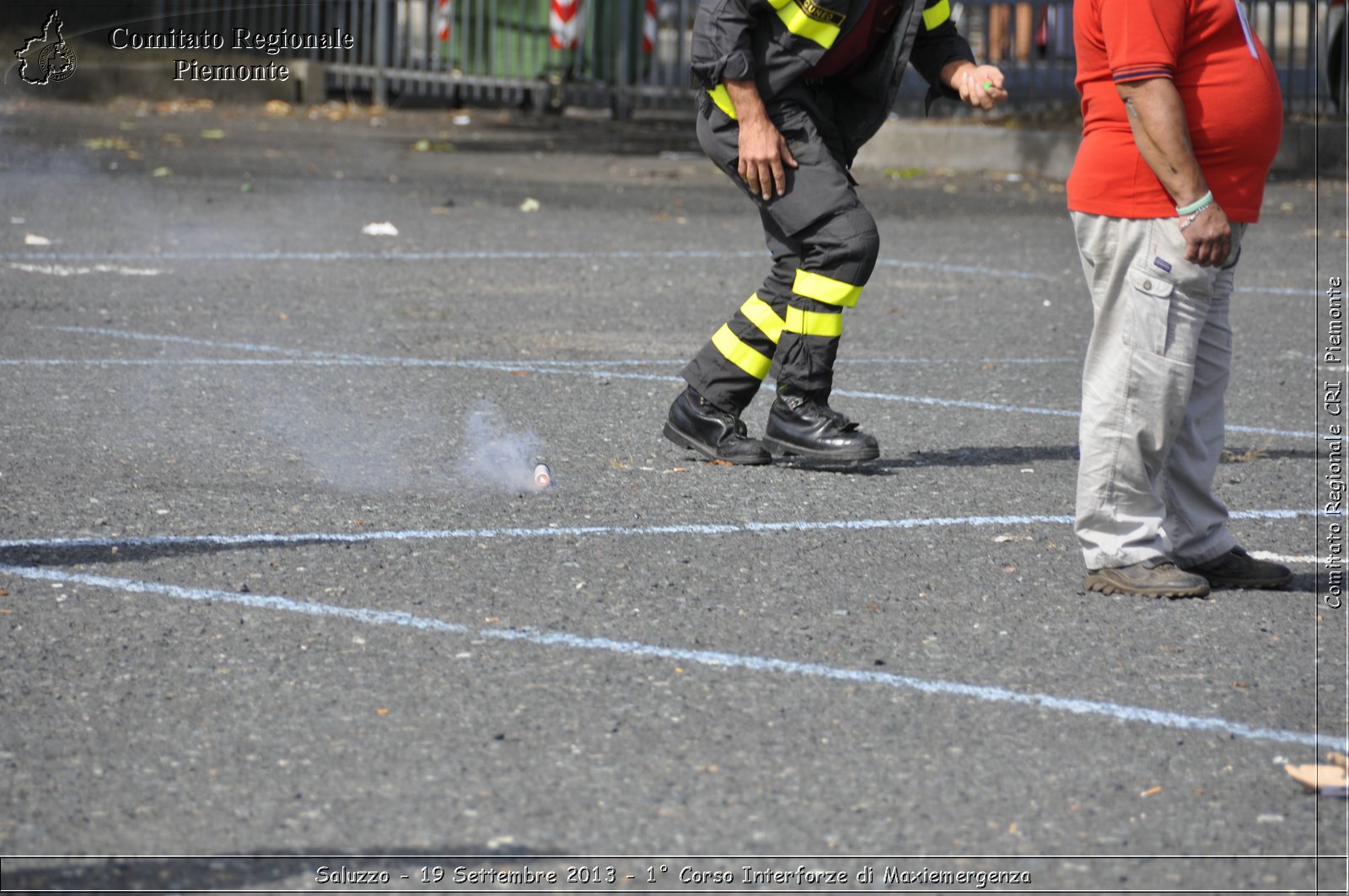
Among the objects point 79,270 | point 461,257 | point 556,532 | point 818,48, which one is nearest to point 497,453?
point 556,532

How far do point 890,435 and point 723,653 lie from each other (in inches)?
101

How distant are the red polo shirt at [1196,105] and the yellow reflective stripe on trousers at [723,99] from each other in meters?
1.50

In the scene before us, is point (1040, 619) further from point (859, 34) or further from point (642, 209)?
point (642, 209)

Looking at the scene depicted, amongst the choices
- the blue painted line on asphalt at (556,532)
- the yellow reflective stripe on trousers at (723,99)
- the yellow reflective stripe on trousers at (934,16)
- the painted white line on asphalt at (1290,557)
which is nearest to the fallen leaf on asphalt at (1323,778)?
the painted white line on asphalt at (1290,557)

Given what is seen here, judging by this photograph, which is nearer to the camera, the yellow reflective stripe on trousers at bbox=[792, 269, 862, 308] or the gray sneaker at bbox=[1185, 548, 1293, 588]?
the gray sneaker at bbox=[1185, 548, 1293, 588]

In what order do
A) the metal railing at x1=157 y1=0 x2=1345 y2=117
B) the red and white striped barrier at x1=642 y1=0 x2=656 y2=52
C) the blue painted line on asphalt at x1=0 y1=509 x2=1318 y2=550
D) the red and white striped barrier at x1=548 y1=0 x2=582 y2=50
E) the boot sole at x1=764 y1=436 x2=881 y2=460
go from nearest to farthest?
1. the blue painted line on asphalt at x1=0 y1=509 x2=1318 y2=550
2. the boot sole at x1=764 y1=436 x2=881 y2=460
3. the metal railing at x1=157 y1=0 x2=1345 y2=117
4. the red and white striped barrier at x1=642 y1=0 x2=656 y2=52
5. the red and white striped barrier at x1=548 y1=0 x2=582 y2=50

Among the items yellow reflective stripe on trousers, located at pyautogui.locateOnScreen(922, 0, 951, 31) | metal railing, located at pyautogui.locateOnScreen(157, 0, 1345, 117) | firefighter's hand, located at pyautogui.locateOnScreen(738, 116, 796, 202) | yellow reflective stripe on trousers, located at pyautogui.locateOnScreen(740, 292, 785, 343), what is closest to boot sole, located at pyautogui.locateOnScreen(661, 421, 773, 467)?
yellow reflective stripe on trousers, located at pyautogui.locateOnScreen(740, 292, 785, 343)

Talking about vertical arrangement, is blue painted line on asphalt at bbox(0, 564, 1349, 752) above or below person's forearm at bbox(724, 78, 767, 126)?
below

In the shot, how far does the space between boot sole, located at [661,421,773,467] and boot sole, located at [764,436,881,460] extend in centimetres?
6

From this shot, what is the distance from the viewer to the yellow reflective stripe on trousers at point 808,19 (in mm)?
5543

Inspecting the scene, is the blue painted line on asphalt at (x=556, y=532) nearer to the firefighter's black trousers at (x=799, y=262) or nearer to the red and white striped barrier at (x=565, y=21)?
the firefighter's black trousers at (x=799, y=262)

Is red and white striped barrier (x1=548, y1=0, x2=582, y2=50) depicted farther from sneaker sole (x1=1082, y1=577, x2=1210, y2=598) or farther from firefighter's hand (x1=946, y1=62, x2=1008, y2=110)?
sneaker sole (x1=1082, y1=577, x2=1210, y2=598)

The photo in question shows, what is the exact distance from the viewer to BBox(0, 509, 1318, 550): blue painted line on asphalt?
16.2 feet

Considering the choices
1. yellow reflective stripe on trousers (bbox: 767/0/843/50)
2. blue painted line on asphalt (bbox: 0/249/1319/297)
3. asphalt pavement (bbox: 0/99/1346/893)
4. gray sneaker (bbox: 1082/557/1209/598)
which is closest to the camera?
Result: asphalt pavement (bbox: 0/99/1346/893)
